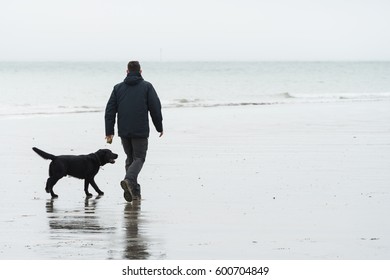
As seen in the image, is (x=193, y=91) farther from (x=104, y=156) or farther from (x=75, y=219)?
(x=75, y=219)

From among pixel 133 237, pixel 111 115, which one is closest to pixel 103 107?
pixel 111 115

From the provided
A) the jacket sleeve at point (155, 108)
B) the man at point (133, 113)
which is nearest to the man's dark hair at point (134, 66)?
the man at point (133, 113)

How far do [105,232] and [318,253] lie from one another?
2.00m

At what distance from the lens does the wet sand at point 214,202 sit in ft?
22.3

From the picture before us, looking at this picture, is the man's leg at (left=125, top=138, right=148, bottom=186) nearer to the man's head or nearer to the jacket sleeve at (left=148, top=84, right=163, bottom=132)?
the jacket sleeve at (left=148, top=84, right=163, bottom=132)

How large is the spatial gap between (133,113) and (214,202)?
1.32 meters

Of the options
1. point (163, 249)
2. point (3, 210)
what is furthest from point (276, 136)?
point (163, 249)

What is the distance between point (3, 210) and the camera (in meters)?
8.57

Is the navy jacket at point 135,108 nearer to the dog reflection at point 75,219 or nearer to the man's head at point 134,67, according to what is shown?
the man's head at point 134,67

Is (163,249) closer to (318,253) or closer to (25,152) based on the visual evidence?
(318,253)

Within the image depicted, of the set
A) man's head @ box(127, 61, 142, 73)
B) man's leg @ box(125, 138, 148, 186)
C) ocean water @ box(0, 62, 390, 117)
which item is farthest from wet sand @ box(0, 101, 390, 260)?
ocean water @ box(0, 62, 390, 117)

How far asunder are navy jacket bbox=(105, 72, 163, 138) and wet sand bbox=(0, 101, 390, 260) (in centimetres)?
81

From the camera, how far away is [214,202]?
904 cm

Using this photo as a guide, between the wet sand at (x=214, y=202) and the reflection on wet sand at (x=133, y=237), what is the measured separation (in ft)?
0.03
